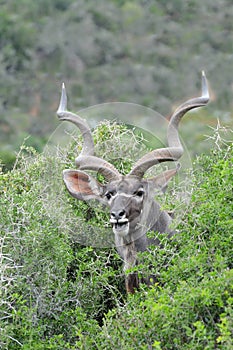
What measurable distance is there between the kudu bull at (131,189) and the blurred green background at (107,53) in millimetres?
31075

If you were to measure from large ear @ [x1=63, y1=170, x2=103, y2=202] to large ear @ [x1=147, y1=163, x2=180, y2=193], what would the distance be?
43 centimetres

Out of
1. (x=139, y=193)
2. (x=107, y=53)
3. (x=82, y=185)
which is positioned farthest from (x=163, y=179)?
(x=107, y=53)

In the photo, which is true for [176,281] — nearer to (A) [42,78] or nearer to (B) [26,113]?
(B) [26,113]

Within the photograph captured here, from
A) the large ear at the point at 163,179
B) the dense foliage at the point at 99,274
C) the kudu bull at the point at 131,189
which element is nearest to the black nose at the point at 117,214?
the kudu bull at the point at 131,189

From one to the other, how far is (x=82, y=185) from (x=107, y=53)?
Result: 4361cm

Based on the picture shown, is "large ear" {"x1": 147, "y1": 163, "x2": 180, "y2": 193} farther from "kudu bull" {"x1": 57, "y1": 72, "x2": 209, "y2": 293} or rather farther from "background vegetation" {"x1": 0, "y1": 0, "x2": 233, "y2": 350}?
"background vegetation" {"x1": 0, "y1": 0, "x2": 233, "y2": 350}

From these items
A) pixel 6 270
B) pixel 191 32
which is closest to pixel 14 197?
pixel 6 270

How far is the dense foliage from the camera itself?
19.4ft

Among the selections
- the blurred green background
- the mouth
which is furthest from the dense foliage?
the blurred green background

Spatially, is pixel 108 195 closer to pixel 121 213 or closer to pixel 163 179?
pixel 121 213

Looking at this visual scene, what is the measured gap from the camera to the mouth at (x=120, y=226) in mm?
7492

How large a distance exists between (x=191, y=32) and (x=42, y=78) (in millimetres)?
8151

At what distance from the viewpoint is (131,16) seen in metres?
52.8

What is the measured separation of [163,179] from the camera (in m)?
8.07
